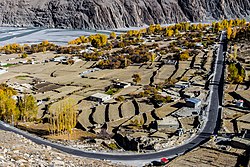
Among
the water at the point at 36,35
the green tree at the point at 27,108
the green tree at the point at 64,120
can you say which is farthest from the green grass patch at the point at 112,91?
the water at the point at 36,35

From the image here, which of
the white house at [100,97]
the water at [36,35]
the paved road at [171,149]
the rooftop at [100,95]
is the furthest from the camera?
the water at [36,35]

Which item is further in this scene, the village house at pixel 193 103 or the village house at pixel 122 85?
the village house at pixel 122 85

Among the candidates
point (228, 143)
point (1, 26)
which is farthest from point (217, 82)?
point (1, 26)

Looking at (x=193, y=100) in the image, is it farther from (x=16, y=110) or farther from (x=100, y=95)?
(x=16, y=110)

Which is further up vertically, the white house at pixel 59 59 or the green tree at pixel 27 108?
the white house at pixel 59 59

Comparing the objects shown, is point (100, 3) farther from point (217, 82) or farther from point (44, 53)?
point (217, 82)

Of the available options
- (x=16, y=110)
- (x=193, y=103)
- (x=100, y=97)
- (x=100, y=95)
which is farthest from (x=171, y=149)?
(x=16, y=110)

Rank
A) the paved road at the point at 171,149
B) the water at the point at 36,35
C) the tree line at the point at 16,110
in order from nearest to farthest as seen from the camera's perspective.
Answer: the paved road at the point at 171,149
the tree line at the point at 16,110
the water at the point at 36,35

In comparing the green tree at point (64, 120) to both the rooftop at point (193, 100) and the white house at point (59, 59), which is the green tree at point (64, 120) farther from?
the white house at point (59, 59)

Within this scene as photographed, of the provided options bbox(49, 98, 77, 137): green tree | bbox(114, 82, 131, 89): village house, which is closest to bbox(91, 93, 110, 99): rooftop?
bbox(114, 82, 131, 89): village house
